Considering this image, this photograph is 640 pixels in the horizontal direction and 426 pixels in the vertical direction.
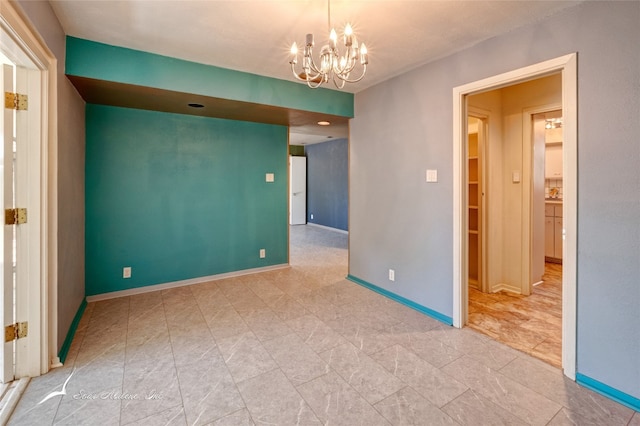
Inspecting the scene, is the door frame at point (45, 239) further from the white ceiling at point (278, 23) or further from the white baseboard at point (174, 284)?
the white baseboard at point (174, 284)

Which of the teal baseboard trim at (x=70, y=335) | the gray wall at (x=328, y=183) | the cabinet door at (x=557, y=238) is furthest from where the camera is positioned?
→ the gray wall at (x=328, y=183)

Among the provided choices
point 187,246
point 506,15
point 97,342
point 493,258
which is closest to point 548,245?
point 493,258

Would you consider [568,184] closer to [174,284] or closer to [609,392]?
[609,392]

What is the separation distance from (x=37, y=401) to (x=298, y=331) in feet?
5.50

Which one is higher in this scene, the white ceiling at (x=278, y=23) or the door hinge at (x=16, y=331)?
the white ceiling at (x=278, y=23)

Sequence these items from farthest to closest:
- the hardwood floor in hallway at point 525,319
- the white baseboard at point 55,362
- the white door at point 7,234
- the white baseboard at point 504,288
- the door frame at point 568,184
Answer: the white baseboard at point 504,288 < the hardwood floor in hallway at point 525,319 < the white baseboard at point 55,362 < the door frame at point 568,184 < the white door at point 7,234

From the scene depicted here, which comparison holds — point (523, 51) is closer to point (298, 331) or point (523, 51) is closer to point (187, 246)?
point (298, 331)

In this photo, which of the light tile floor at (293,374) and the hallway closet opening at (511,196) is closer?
the light tile floor at (293,374)

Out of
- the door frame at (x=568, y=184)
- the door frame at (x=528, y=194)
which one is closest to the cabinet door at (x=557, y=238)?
the door frame at (x=528, y=194)

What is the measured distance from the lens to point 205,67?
292cm

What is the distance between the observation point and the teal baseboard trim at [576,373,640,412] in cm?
175

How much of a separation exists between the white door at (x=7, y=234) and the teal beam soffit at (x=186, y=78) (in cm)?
69

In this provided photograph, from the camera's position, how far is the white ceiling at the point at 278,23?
1.97 m

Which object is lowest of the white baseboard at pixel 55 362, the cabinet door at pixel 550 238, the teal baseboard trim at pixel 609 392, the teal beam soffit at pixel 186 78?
the teal baseboard trim at pixel 609 392
